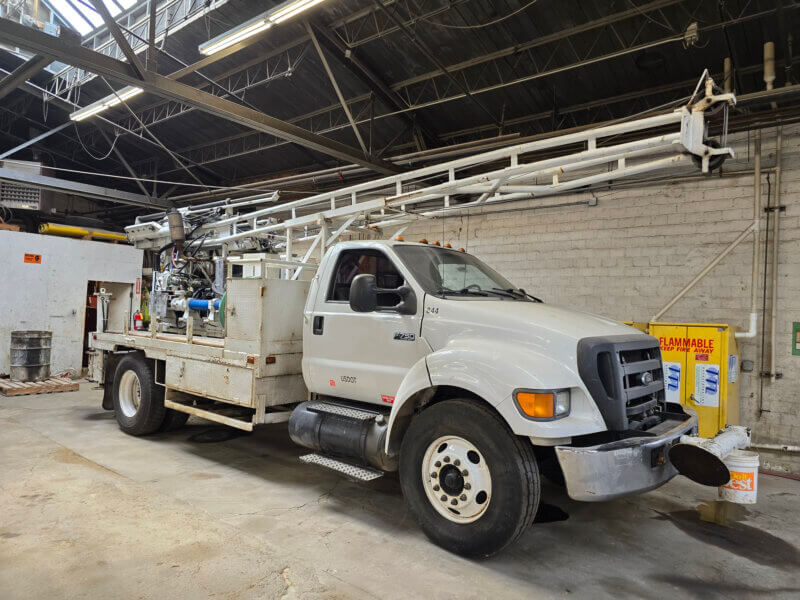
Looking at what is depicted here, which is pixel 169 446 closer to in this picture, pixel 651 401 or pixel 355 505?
pixel 355 505

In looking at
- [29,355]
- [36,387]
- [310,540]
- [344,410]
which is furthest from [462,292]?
[29,355]

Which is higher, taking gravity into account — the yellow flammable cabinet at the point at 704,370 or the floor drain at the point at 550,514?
the yellow flammable cabinet at the point at 704,370

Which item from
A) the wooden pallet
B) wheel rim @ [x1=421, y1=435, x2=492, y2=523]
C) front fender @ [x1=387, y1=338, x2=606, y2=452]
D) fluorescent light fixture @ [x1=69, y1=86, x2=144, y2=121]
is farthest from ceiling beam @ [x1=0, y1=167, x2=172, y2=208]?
wheel rim @ [x1=421, y1=435, x2=492, y2=523]

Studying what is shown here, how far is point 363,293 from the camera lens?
12.0ft

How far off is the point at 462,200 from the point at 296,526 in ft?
19.7

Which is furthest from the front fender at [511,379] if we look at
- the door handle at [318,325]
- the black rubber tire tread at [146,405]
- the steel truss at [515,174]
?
the black rubber tire tread at [146,405]

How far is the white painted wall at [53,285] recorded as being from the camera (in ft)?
32.1

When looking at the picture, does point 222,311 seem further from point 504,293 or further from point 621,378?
point 621,378

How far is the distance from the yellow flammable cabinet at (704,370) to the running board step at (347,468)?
3828 mm

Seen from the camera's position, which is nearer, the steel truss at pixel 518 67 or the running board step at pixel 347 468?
the running board step at pixel 347 468

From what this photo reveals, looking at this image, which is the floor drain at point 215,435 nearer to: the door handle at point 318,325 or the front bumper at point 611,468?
the door handle at point 318,325

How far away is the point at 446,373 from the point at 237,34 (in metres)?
5.40

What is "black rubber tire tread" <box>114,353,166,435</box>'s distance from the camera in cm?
589

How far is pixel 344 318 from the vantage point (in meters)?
4.18
